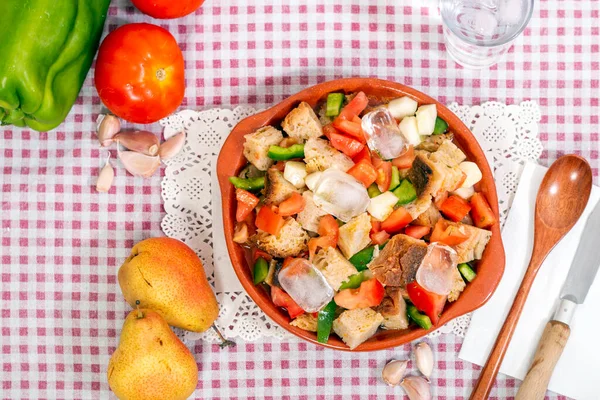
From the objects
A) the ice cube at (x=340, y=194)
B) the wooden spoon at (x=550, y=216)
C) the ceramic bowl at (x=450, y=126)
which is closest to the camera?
the ice cube at (x=340, y=194)

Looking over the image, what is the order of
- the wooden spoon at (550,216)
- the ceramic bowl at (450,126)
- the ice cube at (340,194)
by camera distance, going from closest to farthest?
the ice cube at (340,194), the ceramic bowl at (450,126), the wooden spoon at (550,216)

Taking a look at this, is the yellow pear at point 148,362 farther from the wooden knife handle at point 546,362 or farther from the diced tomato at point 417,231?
the wooden knife handle at point 546,362

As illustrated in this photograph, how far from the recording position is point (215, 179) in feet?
7.36

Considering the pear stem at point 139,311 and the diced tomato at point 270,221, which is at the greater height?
the diced tomato at point 270,221

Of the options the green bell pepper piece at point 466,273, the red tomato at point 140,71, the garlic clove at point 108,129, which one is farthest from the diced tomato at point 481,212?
the garlic clove at point 108,129

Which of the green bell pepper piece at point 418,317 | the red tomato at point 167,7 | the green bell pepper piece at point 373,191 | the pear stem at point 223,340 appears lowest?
the pear stem at point 223,340

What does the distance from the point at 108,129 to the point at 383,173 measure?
84 centimetres

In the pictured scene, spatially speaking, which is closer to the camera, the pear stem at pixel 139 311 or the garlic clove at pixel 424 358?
the pear stem at pixel 139 311

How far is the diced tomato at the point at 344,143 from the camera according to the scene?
2002 mm

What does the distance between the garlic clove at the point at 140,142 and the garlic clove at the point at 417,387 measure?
1.03 metres

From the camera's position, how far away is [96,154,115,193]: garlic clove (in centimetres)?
225

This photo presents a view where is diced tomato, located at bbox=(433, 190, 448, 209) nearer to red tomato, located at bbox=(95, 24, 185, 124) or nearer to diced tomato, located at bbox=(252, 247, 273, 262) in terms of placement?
diced tomato, located at bbox=(252, 247, 273, 262)

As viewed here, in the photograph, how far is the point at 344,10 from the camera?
7.43 feet

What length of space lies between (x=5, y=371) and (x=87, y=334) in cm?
28
